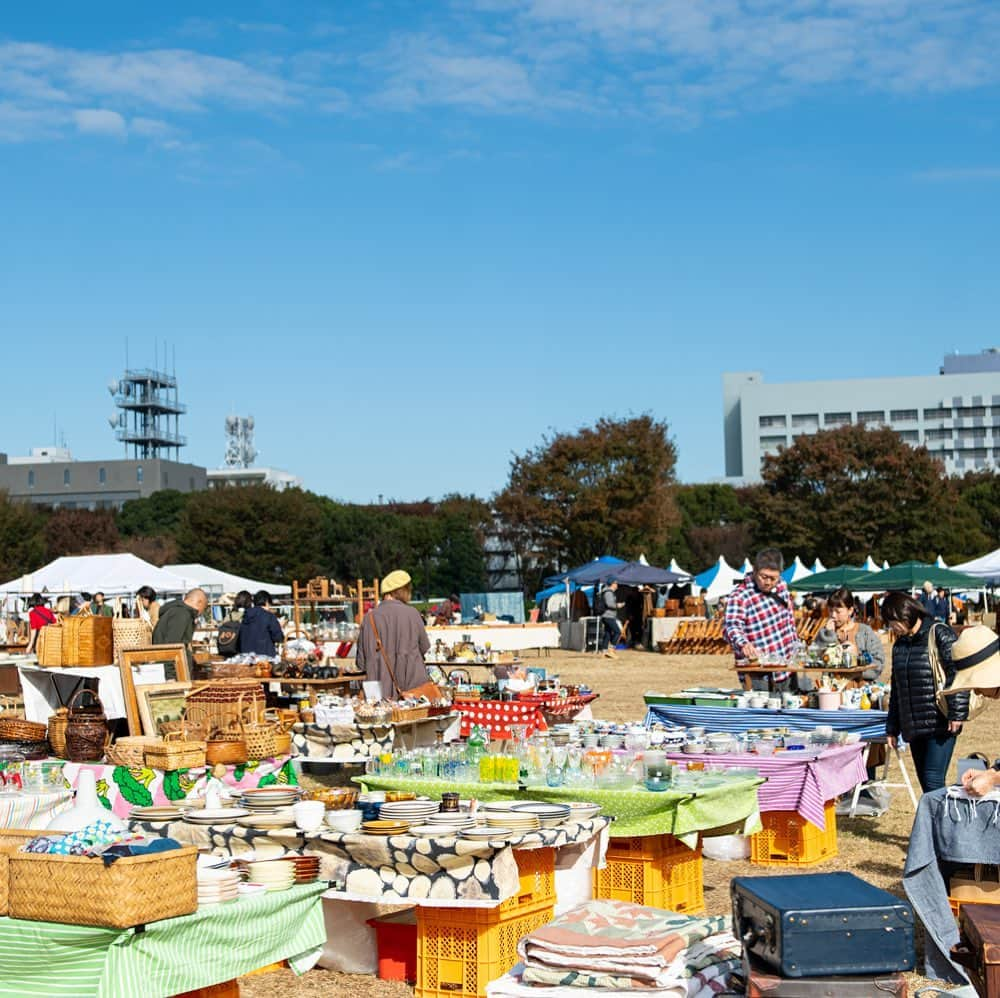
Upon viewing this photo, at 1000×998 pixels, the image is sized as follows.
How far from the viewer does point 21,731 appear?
8828 millimetres

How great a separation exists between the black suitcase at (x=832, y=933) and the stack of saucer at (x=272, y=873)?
5.34 feet

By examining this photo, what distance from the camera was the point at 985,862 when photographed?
215 inches

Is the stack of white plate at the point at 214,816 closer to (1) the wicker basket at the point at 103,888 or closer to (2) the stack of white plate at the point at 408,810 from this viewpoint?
(2) the stack of white plate at the point at 408,810

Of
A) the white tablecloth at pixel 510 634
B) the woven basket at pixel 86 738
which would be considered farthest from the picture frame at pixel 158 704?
the white tablecloth at pixel 510 634

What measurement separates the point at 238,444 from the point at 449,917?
376ft

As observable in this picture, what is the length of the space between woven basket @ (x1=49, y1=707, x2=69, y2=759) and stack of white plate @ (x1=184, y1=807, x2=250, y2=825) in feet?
10.3

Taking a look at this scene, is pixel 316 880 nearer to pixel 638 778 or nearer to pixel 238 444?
pixel 638 778

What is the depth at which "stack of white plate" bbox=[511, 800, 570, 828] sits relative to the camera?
5.32 m

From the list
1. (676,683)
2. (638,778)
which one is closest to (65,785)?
(638,778)

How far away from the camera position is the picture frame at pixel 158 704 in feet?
27.0

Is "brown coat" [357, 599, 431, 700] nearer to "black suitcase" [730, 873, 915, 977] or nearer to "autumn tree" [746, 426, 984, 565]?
"black suitcase" [730, 873, 915, 977]

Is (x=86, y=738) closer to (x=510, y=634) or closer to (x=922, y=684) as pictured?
(x=922, y=684)

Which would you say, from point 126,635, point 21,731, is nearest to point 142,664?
point 126,635

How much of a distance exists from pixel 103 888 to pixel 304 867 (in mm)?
1280
